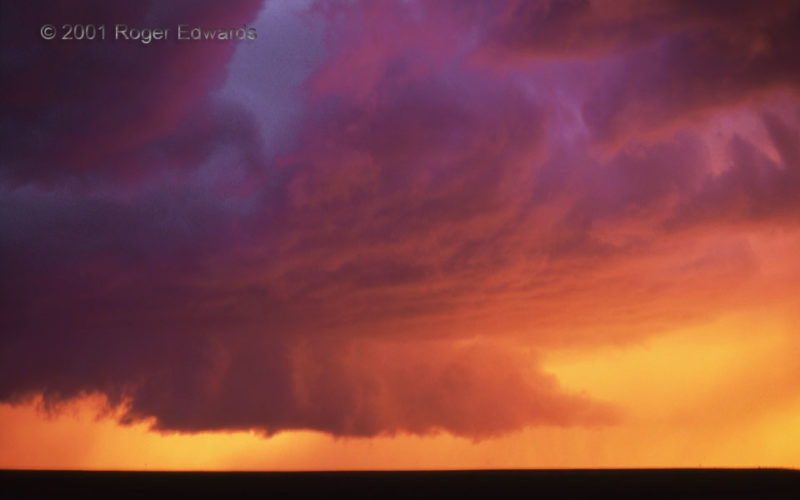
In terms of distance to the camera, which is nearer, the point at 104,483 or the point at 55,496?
the point at 55,496

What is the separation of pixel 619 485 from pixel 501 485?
12.5 m

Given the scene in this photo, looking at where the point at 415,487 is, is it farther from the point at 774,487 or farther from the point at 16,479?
the point at 16,479

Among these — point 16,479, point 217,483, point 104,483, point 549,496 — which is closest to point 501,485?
point 549,496

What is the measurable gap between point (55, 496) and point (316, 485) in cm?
2828

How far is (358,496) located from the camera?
234ft

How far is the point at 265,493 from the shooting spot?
77.2 m

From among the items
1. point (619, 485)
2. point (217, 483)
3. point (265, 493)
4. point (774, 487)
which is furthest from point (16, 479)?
point (774, 487)

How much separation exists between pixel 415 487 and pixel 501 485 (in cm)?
998

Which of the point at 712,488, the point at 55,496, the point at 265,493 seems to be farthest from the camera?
the point at 712,488

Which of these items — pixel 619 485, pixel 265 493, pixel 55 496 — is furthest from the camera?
pixel 619 485

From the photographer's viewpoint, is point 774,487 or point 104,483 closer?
point 774,487

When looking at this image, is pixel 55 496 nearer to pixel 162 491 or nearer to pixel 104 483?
pixel 162 491

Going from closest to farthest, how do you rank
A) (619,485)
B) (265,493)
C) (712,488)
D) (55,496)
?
(55,496) → (265,493) → (712,488) → (619,485)

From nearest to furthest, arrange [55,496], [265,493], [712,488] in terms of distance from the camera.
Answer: [55,496]
[265,493]
[712,488]
